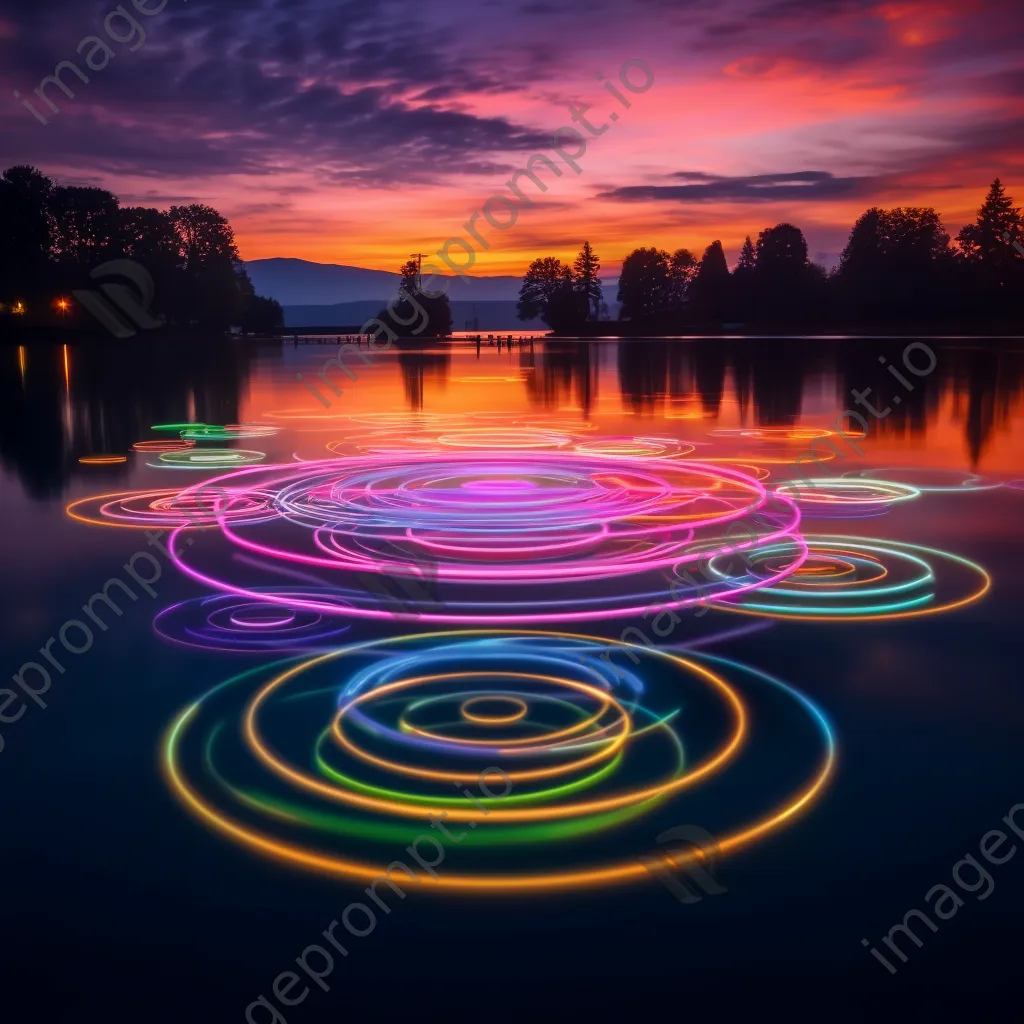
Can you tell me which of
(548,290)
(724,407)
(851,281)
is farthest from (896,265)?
(724,407)

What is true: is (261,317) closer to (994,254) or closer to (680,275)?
(680,275)

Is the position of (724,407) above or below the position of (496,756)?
above

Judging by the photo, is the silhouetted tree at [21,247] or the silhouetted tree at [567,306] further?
the silhouetted tree at [567,306]

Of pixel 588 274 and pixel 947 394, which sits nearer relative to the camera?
pixel 947 394

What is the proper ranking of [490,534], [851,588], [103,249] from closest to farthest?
[851,588] < [490,534] < [103,249]

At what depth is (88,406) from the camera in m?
16.2

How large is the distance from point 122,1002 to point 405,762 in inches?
49.6

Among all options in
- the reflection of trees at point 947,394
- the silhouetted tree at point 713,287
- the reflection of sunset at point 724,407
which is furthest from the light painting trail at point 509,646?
the silhouetted tree at point 713,287

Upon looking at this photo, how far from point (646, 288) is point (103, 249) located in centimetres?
5508

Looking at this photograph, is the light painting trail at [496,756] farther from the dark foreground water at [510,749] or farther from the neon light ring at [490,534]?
the neon light ring at [490,534]

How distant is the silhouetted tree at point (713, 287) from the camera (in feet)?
270

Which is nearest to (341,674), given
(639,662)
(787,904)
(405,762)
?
(405,762)

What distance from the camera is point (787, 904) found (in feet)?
8.33

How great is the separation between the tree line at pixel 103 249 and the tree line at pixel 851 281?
33996mm
